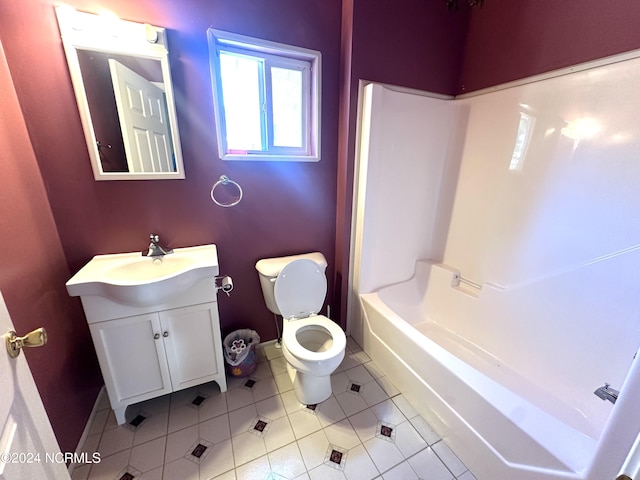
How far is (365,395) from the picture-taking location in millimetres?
1590

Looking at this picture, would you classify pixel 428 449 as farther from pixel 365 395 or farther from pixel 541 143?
pixel 541 143

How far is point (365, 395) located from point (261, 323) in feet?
2.77

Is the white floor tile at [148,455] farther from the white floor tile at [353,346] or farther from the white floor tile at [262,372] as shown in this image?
the white floor tile at [353,346]

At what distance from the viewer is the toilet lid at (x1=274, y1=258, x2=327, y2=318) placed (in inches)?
64.1

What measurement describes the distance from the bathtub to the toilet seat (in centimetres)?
34

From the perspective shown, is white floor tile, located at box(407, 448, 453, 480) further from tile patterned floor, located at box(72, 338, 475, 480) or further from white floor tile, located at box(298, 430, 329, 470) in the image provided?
white floor tile, located at box(298, 430, 329, 470)

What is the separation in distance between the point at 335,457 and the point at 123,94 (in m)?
2.05

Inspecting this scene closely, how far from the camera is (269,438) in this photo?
1339mm

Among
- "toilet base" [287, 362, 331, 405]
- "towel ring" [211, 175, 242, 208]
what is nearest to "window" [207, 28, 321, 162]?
"towel ring" [211, 175, 242, 208]

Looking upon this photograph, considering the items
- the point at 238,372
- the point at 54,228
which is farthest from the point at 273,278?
the point at 54,228

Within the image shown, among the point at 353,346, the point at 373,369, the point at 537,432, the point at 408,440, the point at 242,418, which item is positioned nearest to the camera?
the point at 537,432

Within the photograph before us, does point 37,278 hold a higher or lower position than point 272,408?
higher

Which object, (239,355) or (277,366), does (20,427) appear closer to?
(239,355)

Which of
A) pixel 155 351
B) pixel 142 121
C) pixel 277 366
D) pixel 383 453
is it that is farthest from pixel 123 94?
pixel 383 453
